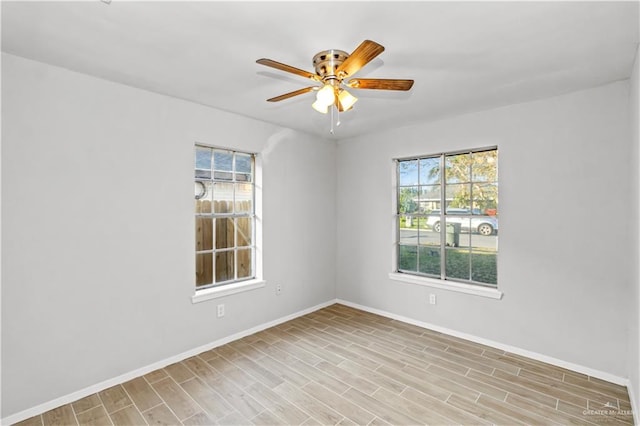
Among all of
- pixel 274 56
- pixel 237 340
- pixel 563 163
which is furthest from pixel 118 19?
pixel 563 163

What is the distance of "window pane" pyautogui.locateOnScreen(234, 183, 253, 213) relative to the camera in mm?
3802

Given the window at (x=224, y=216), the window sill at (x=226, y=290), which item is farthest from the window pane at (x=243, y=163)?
the window sill at (x=226, y=290)

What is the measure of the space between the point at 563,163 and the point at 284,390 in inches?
127

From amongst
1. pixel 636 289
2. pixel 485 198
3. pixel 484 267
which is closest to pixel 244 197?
pixel 485 198

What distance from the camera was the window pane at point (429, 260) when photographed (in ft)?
13.0

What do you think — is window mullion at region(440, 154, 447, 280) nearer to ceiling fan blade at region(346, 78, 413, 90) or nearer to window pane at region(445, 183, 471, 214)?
window pane at region(445, 183, 471, 214)

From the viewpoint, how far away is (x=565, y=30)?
1.92 metres

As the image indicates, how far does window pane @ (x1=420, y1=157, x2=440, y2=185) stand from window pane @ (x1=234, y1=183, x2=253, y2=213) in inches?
85.4

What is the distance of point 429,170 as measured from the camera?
158 inches

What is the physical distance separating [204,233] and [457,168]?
3.00 metres

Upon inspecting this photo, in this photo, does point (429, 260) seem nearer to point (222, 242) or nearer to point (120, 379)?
point (222, 242)

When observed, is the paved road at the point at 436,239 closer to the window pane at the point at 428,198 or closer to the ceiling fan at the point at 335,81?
the window pane at the point at 428,198

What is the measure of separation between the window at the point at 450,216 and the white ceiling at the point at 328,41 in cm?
96

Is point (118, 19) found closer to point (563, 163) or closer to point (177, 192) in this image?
point (177, 192)
